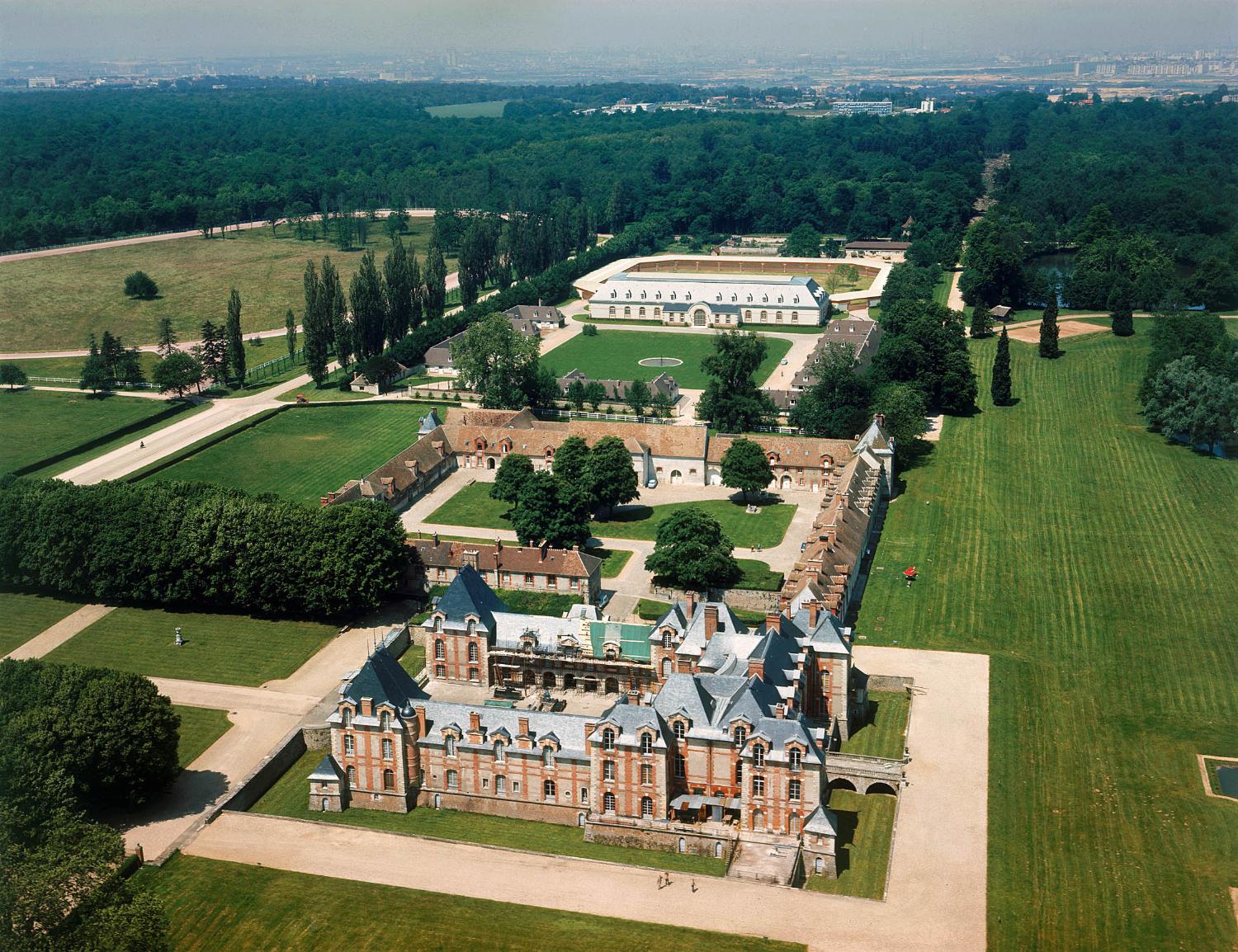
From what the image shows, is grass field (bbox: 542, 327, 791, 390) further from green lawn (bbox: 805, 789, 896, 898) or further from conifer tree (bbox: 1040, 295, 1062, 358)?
green lawn (bbox: 805, 789, 896, 898)

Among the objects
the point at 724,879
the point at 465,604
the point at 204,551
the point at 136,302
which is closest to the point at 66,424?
the point at 204,551

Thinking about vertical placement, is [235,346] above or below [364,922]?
above

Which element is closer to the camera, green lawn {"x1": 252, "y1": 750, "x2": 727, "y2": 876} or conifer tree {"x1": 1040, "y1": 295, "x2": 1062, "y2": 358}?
green lawn {"x1": 252, "y1": 750, "x2": 727, "y2": 876}

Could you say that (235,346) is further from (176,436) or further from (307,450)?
(307,450)

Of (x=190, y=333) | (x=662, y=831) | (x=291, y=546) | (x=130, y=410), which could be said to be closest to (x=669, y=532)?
(x=291, y=546)

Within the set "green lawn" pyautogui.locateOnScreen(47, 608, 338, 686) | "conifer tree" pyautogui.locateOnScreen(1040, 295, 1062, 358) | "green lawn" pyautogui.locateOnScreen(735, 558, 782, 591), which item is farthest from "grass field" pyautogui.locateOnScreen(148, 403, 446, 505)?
"conifer tree" pyautogui.locateOnScreen(1040, 295, 1062, 358)

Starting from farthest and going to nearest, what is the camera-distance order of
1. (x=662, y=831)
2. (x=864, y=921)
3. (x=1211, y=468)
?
(x=1211, y=468) → (x=662, y=831) → (x=864, y=921)

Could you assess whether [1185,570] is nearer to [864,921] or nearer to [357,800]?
[864,921]
